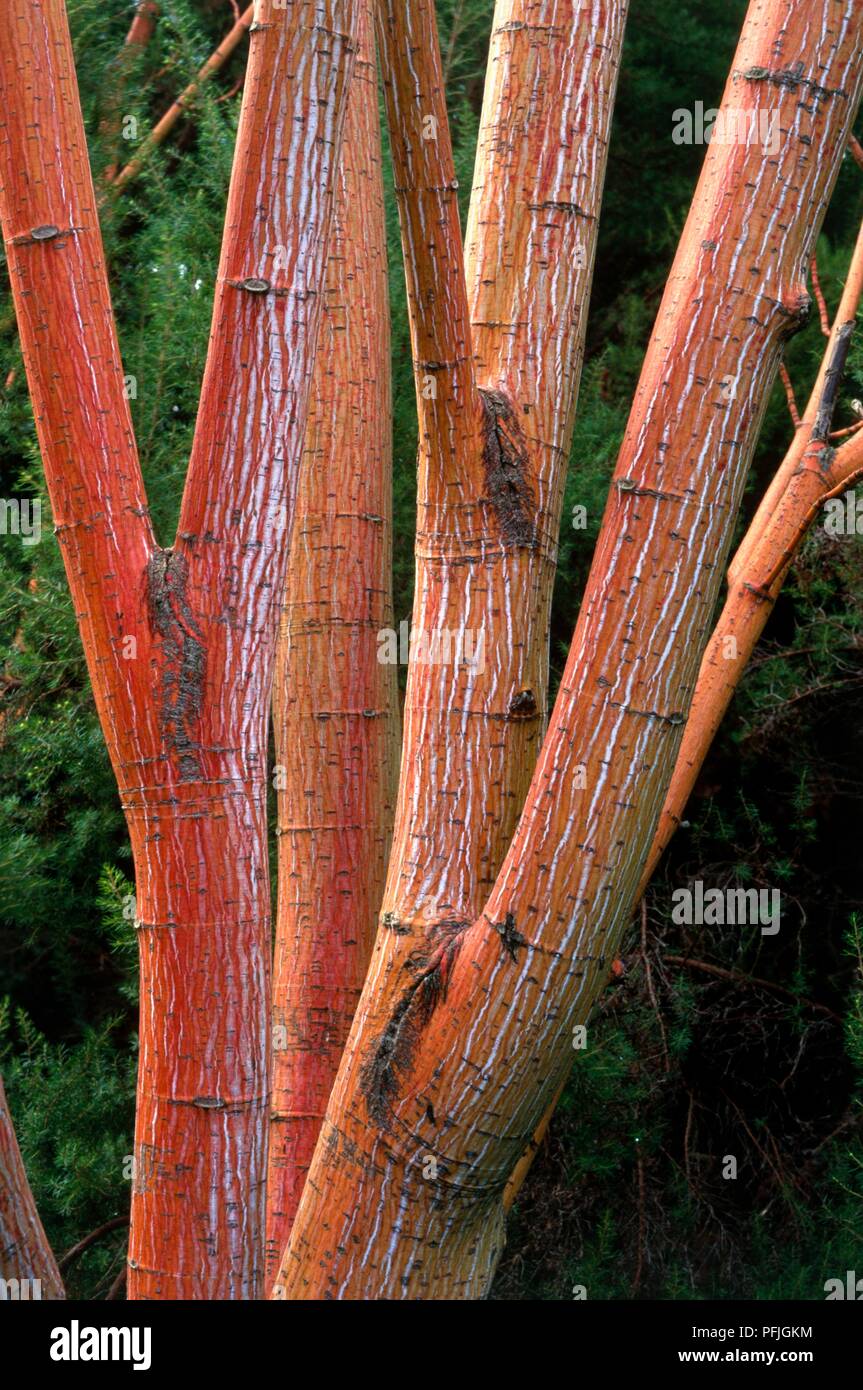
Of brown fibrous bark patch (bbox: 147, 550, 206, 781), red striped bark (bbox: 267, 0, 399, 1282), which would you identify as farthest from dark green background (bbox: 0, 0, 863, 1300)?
brown fibrous bark patch (bbox: 147, 550, 206, 781)

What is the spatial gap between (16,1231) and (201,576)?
2.45 ft

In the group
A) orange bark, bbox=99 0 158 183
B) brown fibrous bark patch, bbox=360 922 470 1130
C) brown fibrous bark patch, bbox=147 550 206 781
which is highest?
orange bark, bbox=99 0 158 183

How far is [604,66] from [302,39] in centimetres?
62

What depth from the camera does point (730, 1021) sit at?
3033 millimetres

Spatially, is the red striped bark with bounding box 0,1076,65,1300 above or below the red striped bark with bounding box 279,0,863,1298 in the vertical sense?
below

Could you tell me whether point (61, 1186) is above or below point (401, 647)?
below

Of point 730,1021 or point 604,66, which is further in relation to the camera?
point 730,1021

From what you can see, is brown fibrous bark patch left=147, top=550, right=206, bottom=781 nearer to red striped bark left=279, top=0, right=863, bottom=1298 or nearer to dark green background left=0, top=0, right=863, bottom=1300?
red striped bark left=279, top=0, right=863, bottom=1298

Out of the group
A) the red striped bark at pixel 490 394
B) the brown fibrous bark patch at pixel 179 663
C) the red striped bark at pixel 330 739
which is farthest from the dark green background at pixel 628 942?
the brown fibrous bark patch at pixel 179 663

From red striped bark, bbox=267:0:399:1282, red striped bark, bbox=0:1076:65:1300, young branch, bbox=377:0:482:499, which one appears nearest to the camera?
red striped bark, bbox=0:1076:65:1300

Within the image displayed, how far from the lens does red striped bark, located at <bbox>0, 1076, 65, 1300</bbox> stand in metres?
1.25

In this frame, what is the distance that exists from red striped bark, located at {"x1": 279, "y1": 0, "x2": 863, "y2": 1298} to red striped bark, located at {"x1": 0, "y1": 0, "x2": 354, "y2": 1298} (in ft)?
0.71
